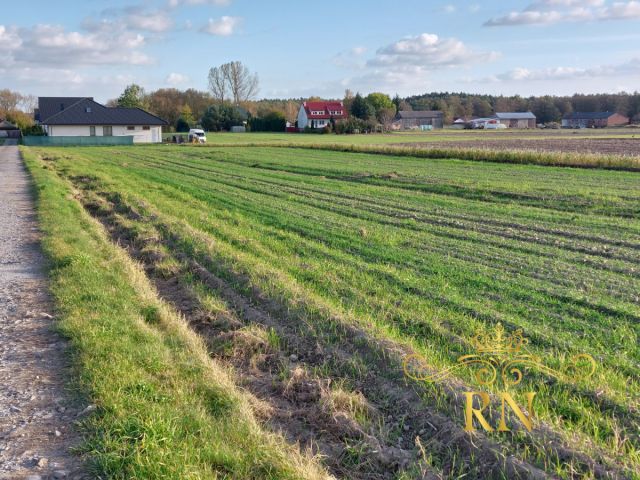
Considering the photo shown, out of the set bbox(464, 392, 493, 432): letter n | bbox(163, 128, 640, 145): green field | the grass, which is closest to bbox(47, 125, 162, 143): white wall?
bbox(163, 128, 640, 145): green field

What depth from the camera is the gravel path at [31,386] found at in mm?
4258

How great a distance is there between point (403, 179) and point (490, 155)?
1247cm

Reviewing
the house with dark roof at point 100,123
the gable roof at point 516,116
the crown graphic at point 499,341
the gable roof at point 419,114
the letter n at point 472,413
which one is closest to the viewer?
the letter n at point 472,413

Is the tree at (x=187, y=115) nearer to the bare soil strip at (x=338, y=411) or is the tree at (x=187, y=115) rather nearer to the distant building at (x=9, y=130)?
the distant building at (x=9, y=130)

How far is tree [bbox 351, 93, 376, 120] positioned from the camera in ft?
366

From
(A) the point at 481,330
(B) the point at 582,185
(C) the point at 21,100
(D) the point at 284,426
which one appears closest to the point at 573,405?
(A) the point at 481,330

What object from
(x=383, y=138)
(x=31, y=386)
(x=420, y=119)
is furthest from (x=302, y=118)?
(x=31, y=386)

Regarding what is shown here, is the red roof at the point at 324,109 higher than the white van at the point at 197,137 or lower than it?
higher

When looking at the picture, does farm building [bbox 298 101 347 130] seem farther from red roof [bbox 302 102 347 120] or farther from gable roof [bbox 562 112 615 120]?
gable roof [bbox 562 112 615 120]

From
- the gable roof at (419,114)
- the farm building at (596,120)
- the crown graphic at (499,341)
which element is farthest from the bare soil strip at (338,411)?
the gable roof at (419,114)

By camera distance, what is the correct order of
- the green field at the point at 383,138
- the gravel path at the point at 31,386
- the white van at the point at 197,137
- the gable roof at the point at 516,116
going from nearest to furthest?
1. the gravel path at the point at 31,386
2. the green field at the point at 383,138
3. the white van at the point at 197,137
4. the gable roof at the point at 516,116

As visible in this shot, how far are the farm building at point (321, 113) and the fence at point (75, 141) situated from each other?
52.9m

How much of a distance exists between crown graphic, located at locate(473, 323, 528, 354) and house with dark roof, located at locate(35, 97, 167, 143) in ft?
233

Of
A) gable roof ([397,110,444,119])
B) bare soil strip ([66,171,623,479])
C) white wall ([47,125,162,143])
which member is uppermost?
gable roof ([397,110,444,119])
